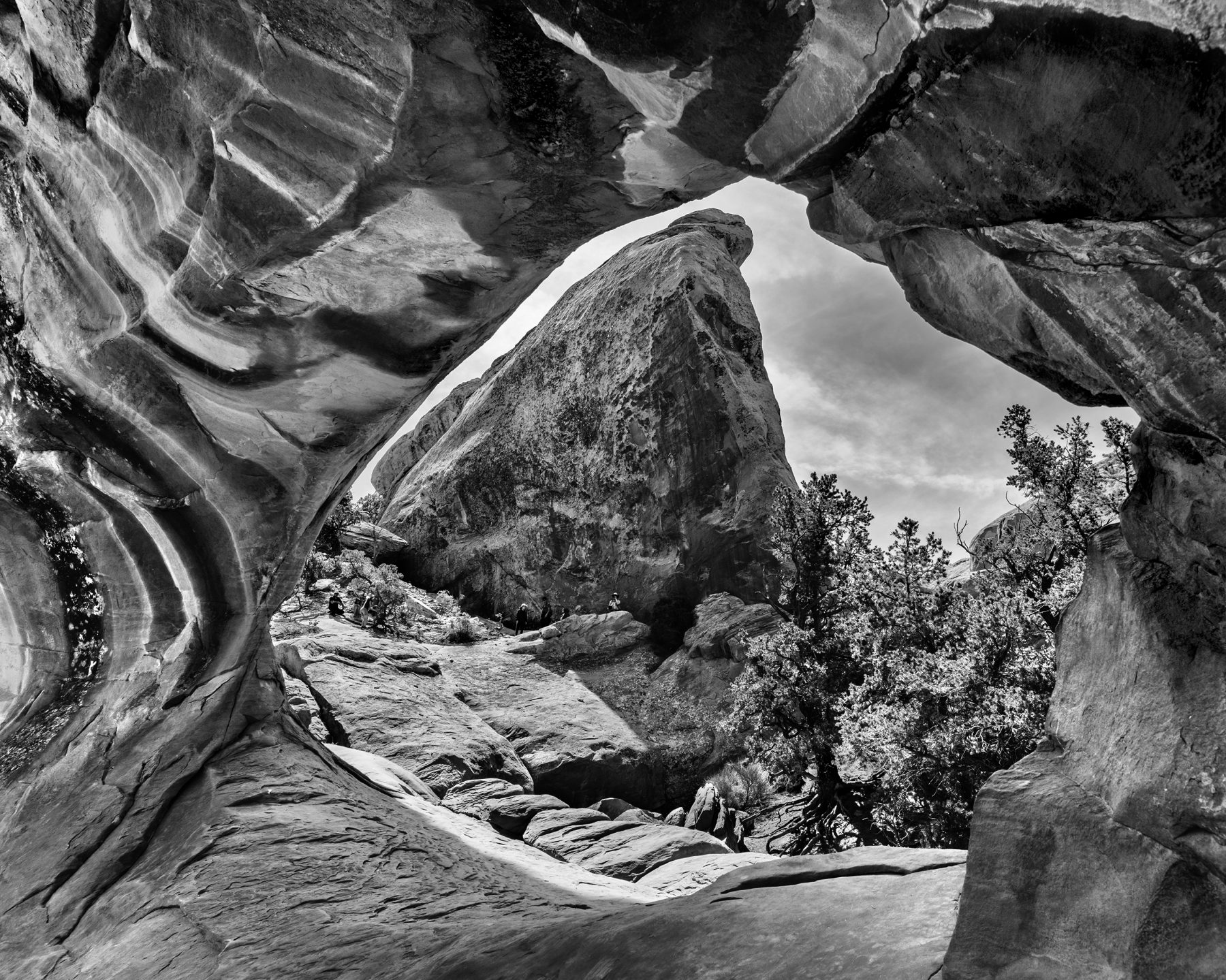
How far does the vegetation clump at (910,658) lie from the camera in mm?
12516

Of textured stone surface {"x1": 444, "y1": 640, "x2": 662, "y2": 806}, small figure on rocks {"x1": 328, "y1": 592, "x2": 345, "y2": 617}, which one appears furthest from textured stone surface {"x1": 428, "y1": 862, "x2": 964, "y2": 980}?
small figure on rocks {"x1": 328, "y1": 592, "x2": 345, "y2": 617}

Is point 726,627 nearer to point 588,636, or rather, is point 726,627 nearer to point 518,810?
point 588,636

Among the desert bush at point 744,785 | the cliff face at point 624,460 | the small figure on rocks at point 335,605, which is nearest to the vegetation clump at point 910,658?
the desert bush at point 744,785

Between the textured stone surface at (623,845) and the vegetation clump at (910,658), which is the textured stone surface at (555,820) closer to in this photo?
the textured stone surface at (623,845)

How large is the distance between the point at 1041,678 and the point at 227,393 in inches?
474

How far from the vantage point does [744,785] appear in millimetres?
22047

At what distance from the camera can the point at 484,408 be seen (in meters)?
39.8

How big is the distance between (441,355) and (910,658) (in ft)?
39.1

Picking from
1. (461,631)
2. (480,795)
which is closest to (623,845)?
(480,795)

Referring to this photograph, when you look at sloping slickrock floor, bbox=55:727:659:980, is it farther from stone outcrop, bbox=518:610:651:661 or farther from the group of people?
the group of people

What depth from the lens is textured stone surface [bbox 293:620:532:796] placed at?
47.5 ft

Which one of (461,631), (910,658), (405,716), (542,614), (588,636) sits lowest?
(910,658)

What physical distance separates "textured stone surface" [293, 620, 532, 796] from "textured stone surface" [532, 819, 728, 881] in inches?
102

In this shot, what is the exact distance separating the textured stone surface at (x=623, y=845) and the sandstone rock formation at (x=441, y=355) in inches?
47.9
